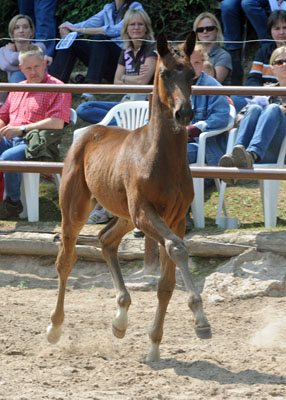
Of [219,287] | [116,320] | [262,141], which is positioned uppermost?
[262,141]

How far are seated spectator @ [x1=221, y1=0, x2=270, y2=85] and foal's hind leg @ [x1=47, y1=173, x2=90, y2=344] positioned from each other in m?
4.35

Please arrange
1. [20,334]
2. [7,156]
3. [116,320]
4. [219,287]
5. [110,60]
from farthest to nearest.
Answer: [110,60] < [7,156] < [219,287] < [20,334] < [116,320]

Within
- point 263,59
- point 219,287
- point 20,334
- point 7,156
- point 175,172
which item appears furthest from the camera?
point 263,59

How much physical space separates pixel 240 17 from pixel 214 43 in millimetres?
1252

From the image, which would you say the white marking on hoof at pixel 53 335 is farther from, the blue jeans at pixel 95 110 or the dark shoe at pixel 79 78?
the dark shoe at pixel 79 78

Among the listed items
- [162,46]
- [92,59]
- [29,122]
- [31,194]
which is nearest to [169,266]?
[162,46]

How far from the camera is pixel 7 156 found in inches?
314

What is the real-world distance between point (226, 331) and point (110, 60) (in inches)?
190

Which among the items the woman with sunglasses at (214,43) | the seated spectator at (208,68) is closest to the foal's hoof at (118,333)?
the seated spectator at (208,68)

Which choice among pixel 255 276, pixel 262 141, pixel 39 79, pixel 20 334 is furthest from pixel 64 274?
pixel 39 79

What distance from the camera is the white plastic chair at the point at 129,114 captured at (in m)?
8.10

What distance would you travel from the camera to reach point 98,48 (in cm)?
984

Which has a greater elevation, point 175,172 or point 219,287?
point 175,172

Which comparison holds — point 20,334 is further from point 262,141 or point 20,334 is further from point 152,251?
point 262,141
